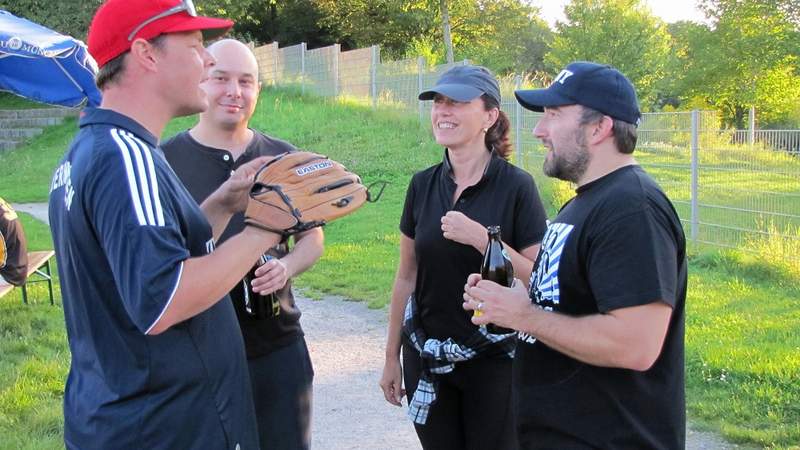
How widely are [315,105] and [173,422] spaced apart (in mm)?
23200

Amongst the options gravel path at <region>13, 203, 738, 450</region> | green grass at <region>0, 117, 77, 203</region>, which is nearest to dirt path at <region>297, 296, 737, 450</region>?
gravel path at <region>13, 203, 738, 450</region>

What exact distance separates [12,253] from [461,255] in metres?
5.77

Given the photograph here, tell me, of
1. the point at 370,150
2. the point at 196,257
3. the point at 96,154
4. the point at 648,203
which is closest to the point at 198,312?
the point at 196,257

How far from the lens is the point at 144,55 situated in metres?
2.25

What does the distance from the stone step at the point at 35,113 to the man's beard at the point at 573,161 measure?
29.8 meters

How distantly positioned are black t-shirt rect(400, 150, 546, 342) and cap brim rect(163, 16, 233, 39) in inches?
56.0

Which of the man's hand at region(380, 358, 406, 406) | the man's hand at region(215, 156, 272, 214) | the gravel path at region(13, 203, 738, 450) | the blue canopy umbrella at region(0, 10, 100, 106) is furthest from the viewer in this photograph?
the blue canopy umbrella at region(0, 10, 100, 106)

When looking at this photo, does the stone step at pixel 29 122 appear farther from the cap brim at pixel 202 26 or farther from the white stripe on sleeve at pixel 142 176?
the white stripe on sleeve at pixel 142 176

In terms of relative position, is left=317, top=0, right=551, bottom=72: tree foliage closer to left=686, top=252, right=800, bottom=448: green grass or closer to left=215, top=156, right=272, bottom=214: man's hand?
left=686, top=252, right=800, bottom=448: green grass

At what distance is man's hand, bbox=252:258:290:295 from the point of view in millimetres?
3164

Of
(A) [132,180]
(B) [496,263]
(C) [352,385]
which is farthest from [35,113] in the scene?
(A) [132,180]

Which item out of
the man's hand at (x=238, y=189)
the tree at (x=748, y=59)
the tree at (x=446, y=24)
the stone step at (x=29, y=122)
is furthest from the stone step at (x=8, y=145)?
the tree at (x=748, y=59)

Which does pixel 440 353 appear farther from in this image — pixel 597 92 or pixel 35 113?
pixel 35 113

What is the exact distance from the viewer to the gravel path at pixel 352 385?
515cm
